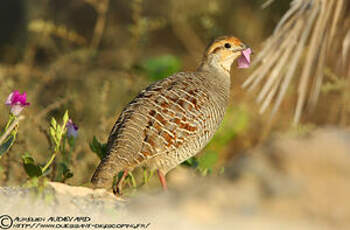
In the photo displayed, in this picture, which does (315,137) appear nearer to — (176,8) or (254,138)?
(254,138)

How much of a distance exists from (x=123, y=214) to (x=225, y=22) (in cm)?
930

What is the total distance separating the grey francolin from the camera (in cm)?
521

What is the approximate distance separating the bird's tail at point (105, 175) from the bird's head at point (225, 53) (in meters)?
1.74

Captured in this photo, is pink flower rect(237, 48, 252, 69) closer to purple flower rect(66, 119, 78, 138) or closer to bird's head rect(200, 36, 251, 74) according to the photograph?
bird's head rect(200, 36, 251, 74)

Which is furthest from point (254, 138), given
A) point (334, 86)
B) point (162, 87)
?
point (162, 87)

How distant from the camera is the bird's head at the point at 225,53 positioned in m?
6.43

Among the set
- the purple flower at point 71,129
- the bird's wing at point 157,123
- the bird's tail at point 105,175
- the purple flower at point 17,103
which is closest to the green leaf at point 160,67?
the bird's wing at point 157,123

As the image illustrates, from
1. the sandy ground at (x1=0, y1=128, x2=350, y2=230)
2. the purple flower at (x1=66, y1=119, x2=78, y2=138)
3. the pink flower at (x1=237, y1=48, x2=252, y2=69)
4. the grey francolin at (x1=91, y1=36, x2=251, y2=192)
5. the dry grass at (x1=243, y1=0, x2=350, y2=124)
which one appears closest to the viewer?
the sandy ground at (x1=0, y1=128, x2=350, y2=230)

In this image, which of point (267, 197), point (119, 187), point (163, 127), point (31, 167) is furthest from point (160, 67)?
point (267, 197)

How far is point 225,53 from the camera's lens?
646 centimetres

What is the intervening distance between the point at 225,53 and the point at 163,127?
4.37ft

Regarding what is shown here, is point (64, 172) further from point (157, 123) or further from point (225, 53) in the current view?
point (225, 53)

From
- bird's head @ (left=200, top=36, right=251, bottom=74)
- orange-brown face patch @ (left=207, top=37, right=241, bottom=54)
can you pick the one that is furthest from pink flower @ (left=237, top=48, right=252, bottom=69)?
orange-brown face patch @ (left=207, top=37, right=241, bottom=54)

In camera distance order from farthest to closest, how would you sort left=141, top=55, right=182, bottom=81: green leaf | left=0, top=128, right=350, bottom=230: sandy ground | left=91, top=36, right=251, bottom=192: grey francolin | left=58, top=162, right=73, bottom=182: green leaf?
left=141, top=55, right=182, bottom=81: green leaf → left=58, top=162, right=73, bottom=182: green leaf → left=91, top=36, right=251, bottom=192: grey francolin → left=0, top=128, right=350, bottom=230: sandy ground
